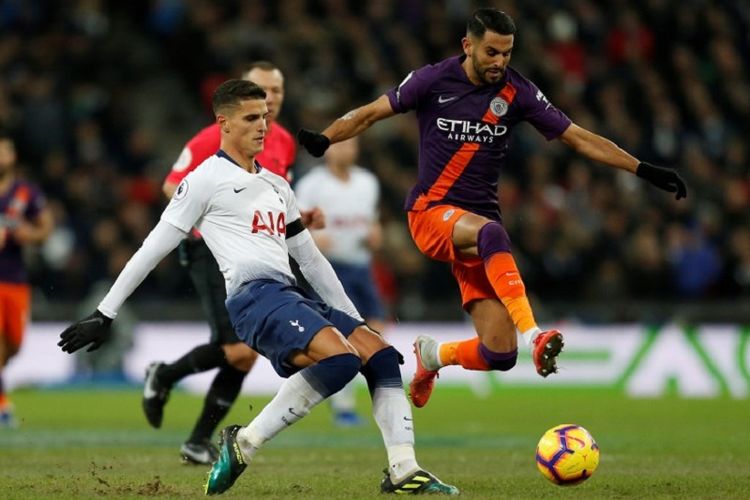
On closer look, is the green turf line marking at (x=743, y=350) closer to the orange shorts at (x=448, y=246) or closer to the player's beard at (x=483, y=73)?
the orange shorts at (x=448, y=246)

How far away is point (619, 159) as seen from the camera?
8.51 m

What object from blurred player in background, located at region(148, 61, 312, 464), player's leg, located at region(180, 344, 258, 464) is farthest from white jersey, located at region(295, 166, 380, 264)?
player's leg, located at region(180, 344, 258, 464)

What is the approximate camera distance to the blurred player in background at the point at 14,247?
1312 cm

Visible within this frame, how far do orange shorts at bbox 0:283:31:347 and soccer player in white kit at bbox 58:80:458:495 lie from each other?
6.20 metres

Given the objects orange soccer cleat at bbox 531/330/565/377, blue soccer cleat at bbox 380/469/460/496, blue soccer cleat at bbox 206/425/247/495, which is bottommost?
blue soccer cleat at bbox 380/469/460/496

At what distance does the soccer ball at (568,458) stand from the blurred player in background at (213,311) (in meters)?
2.64

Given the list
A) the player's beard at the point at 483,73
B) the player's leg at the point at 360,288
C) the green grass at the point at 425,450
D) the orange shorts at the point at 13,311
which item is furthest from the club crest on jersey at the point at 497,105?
the orange shorts at the point at 13,311

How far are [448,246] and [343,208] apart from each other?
520cm

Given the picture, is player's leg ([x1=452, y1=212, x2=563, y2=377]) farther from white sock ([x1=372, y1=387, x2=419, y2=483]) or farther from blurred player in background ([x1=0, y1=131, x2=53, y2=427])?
blurred player in background ([x1=0, y1=131, x2=53, y2=427])

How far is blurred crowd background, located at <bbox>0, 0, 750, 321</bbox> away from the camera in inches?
733

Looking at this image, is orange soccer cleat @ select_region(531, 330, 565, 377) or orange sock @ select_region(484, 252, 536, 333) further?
orange sock @ select_region(484, 252, 536, 333)

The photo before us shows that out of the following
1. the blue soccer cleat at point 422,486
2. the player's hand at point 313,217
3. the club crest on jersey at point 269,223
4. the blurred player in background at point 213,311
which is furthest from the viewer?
the blurred player in background at point 213,311

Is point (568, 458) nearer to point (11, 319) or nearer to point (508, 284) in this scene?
point (508, 284)

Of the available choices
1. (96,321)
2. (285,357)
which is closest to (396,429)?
(285,357)
